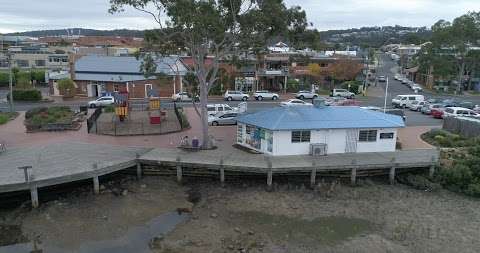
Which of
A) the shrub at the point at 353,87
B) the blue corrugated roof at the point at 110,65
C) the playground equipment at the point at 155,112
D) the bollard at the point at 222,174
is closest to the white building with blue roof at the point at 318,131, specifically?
the bollard at the point at 222,174

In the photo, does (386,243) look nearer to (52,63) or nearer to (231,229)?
(231,229)

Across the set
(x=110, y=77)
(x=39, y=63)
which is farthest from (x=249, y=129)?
(x=39, y=63)

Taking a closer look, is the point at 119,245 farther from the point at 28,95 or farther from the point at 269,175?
the point at 28,95

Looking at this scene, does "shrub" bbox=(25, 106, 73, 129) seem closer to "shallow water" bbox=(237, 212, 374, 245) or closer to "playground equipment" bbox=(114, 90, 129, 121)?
"playground equipment" bbox=(114, 90, 129, 121)

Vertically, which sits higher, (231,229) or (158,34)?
(158,34)

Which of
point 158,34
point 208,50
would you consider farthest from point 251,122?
point 158,34

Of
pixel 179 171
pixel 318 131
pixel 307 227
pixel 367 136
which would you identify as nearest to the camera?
pixel 307 227

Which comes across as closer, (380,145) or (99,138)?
(380,145)

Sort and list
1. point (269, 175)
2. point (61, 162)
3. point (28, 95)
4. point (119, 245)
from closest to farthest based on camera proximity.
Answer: point (119, 245) → point (269, 175) → point (61, 162) → point (28, 95)
